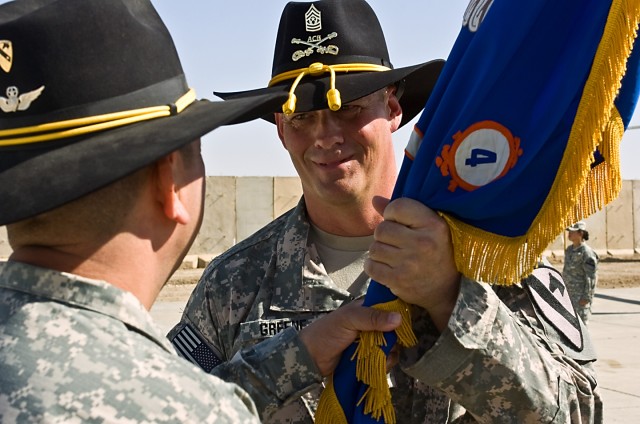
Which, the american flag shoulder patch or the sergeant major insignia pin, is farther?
the sergeant major insignia pin

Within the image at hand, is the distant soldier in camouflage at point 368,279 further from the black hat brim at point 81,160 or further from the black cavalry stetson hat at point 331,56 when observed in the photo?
the black hat brim at point 81,160

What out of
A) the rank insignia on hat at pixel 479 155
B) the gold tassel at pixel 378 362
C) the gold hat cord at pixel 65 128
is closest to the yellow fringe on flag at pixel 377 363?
the gold tassel at pixel 378 362

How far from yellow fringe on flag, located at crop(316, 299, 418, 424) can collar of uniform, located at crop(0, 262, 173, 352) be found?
38.4 inches

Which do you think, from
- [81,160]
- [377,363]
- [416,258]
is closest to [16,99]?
[81,160]

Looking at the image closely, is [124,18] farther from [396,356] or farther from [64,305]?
[396,356]

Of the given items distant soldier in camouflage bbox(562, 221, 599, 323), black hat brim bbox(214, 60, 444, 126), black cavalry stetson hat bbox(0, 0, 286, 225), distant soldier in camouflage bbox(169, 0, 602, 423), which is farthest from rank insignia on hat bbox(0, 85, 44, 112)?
distant soldier in camouflage bbox(562, 221, 599, 323)

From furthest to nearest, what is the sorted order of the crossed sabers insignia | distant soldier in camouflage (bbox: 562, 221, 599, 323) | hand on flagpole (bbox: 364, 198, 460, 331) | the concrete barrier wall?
the concrete barrier wall → distant soldier in camouflage (bbox: 562, 221, 599, 323) → the crossed sabers insignia → hand on flagpole (bbox: 364, 198, 460, 331)

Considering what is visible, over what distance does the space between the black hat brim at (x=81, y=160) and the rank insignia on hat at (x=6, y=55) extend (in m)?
0.16

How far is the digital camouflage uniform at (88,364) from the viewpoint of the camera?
145 centimetres

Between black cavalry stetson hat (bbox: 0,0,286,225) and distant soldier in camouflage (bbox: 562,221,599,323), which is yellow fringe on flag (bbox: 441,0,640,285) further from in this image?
distant soldier in camouflage (bbox: 562,221,599,323)

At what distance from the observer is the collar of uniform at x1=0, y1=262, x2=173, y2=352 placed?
5.27 feet

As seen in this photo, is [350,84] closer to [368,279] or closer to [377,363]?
[368,279]

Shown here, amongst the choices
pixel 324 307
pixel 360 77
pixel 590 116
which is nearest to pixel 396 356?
pixel 324 307

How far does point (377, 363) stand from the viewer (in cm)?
248
